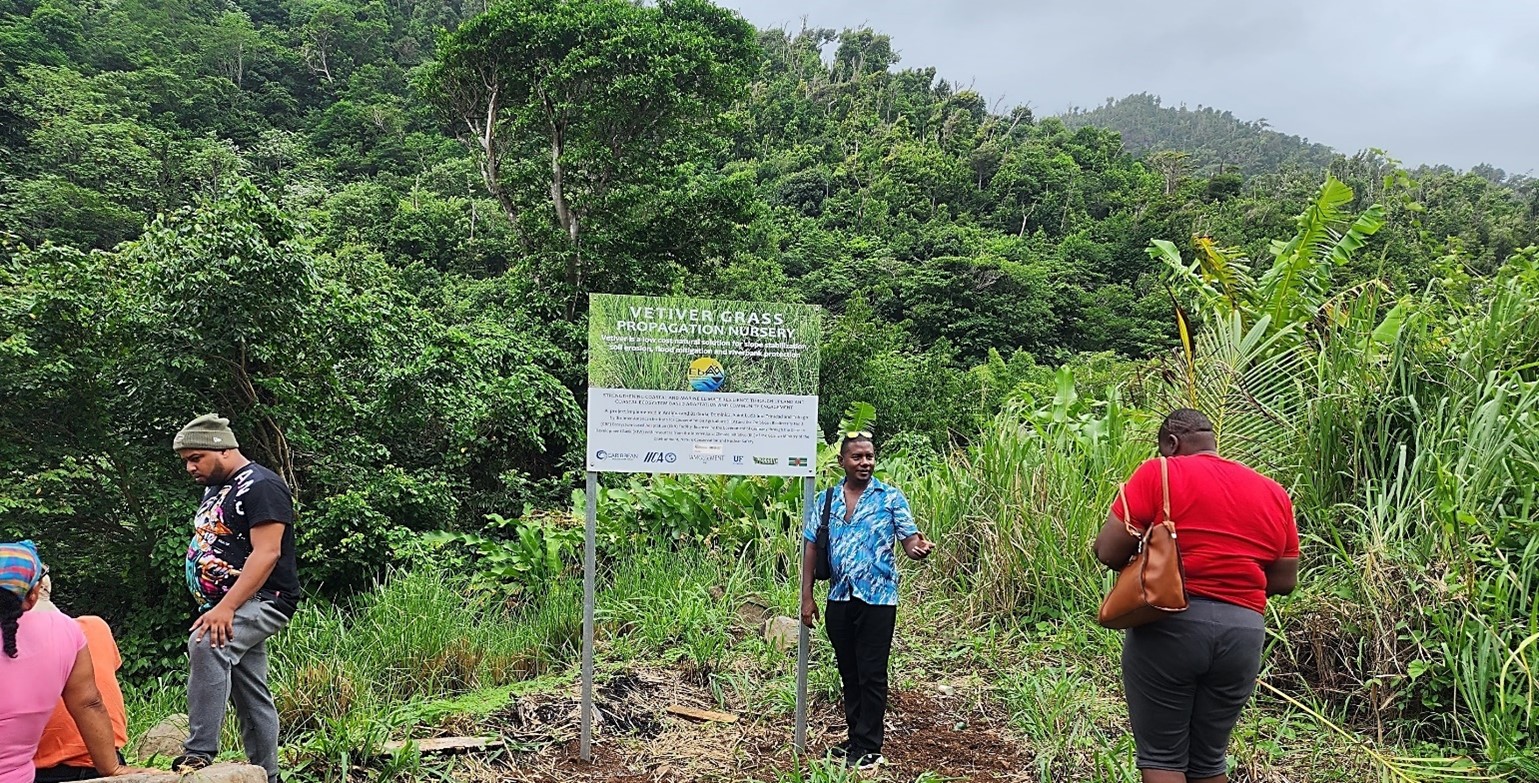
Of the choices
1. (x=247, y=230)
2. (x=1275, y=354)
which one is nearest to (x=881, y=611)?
(x=1275, y=354)

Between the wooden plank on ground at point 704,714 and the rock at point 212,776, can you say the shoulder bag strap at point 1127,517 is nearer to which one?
the wooden plank on ground at point 704,714

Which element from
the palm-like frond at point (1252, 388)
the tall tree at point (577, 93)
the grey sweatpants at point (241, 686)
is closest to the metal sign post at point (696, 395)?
the grey sweatpants at point (241, 686)

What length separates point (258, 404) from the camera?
335 inches

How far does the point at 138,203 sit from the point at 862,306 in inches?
874

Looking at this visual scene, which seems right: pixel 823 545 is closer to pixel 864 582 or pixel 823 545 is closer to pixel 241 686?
pixel 864 582

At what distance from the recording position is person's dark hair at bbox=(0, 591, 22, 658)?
2.39 metres

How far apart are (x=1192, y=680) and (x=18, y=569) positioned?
344 centimetres

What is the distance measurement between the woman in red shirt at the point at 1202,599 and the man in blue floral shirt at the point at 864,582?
102 cm

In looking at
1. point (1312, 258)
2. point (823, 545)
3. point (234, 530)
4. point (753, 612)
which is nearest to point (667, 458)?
point (823, 545)

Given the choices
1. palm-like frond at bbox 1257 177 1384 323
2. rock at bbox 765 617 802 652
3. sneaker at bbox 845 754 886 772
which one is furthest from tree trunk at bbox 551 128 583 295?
sneaker at bbox 845 754 886 772

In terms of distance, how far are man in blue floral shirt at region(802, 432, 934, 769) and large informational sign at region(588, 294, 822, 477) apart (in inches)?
17.3

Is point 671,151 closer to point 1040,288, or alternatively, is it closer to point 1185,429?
point 1185,429

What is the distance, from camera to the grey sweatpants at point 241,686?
3.08 m

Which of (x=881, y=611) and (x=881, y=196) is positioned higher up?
(x=881, y=196)
